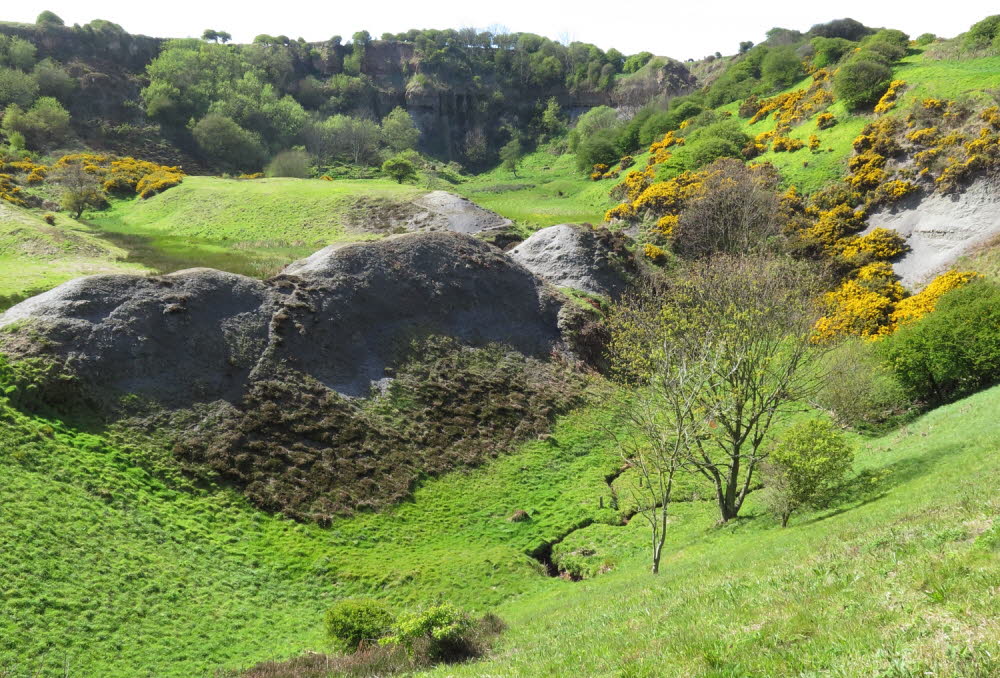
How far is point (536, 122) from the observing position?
18925 cm

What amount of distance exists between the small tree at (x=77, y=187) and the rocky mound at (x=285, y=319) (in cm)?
6201

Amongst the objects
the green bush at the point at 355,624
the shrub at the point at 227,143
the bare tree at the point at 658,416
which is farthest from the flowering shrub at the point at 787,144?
the shrub at the point at 227,143

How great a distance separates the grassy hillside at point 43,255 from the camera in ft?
143

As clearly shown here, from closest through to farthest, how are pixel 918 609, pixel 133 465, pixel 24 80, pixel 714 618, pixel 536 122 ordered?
pixel 918 609 < pixel 714 618 < pixel 133 465 < pixel 24 80 < pixel 536 122

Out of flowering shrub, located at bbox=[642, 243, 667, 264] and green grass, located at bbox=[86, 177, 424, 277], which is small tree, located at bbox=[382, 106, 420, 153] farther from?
flowering shrub, located at bbox=[642, 243, 667, 264]

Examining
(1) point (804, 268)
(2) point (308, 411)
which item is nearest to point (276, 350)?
(2) point (308, 411)

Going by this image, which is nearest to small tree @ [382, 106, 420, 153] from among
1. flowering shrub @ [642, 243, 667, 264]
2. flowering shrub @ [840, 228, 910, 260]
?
flowering shrub @ [642, 243, 667, 264]

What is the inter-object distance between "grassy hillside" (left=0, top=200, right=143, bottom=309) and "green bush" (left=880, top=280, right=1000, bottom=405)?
56487 millimetres

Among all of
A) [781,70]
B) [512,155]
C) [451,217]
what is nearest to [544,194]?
[451,217]

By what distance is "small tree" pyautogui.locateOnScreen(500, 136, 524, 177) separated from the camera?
533ft

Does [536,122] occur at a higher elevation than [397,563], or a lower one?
higher

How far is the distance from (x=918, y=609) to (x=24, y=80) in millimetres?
157645

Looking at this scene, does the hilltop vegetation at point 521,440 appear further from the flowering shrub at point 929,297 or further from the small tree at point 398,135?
the small tree at point 398,135

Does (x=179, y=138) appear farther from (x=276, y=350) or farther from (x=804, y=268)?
(x=804, y=268)
